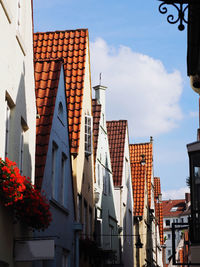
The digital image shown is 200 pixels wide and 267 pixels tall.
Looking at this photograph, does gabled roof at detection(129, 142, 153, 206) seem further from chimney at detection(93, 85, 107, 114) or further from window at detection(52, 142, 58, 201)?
window at detection(52, 142, 58, 201)

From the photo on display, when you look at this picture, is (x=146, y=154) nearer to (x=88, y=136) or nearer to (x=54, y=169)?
(x=88, y=136)

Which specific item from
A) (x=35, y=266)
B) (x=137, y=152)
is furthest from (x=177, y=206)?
(x=35, y=266)

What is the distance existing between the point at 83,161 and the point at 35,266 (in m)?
7.77

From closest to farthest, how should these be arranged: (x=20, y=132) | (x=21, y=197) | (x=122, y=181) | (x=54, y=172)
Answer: (x=21, y=197), (x=20, y=132), (x=54, y=172), (x=122, y=181)

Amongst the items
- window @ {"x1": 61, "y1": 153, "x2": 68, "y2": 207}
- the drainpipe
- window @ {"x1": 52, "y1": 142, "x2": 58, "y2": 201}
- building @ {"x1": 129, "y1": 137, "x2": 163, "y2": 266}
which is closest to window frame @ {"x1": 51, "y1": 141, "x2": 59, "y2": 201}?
window @ {"x1": 52, "y1": 142, "x2": 58, "y2": 201}

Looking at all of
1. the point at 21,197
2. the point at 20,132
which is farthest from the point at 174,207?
the point at 21,197

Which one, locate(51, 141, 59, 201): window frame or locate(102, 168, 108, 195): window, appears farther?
locate(102, 168, 108, 195): window

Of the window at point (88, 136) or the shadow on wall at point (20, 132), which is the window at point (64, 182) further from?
the shadow on wall at point (20, 132)

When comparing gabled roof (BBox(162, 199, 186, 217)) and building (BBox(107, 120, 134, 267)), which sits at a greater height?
gabled roof (BBox(162, 199, 186, 217))

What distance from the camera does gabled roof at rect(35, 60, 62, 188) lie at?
45.3 ft

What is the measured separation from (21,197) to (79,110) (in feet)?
34.2

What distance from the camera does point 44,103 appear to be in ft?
50.4

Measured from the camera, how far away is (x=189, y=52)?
1101 centimetres

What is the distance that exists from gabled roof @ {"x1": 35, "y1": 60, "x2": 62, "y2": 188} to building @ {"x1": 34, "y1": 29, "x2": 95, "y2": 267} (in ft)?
7.49
